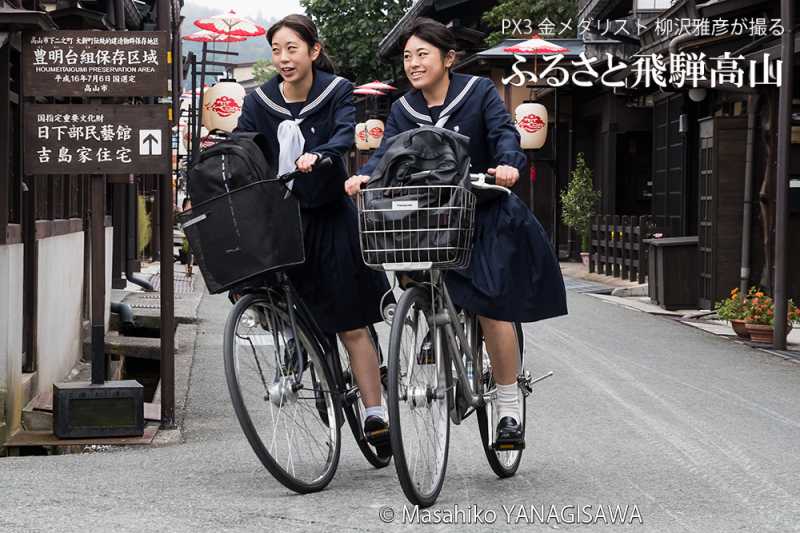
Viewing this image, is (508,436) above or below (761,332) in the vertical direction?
above

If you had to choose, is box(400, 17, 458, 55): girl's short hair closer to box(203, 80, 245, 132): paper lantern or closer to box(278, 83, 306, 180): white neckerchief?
box(278, 83, 306, 180): white neckerchief

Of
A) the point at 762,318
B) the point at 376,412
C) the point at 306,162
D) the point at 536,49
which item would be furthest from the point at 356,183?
the point at 536,49

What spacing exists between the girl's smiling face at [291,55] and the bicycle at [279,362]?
0.53m

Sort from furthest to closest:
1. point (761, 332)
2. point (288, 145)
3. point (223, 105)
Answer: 1. point (223, 105)
2. point (761, 332)
3. point (288, 145)

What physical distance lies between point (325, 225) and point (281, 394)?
85cm

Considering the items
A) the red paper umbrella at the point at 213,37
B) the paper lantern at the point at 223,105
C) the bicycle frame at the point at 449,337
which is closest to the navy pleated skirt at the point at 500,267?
the bicycle frame at the point at 449,337

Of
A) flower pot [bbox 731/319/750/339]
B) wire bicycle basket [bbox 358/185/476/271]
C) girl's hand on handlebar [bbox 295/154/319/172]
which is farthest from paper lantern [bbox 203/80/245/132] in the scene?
wire bicycle basket [bbox 358/185/476/271]

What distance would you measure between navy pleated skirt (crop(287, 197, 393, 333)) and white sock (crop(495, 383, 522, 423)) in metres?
0.68

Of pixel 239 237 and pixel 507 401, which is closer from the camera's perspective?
pixel 239 237

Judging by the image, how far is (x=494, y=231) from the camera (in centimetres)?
582

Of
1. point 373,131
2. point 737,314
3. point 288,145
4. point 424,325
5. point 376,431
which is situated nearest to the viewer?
point 424,325

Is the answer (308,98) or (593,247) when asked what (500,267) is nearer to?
(308,98)

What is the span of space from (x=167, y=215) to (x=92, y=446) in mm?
1600

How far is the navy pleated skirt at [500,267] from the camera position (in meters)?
5.80
